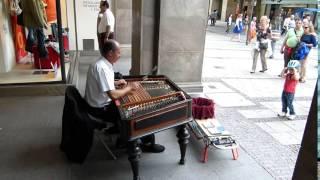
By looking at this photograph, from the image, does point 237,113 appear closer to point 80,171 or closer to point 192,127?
point 192,127

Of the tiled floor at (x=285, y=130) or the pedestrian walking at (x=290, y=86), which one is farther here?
the pedestrian walking at (x=290, y=86)

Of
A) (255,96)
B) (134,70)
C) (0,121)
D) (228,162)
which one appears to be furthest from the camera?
(255,96)

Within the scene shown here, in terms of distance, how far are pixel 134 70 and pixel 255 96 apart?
3.00 metres

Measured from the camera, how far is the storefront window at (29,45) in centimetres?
589

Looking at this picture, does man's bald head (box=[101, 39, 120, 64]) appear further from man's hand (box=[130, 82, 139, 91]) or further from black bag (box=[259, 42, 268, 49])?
black bag (box=[259, 42, 268, 49])

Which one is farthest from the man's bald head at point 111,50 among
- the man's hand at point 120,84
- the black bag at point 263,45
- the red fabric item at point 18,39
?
the black bag at point 263,45

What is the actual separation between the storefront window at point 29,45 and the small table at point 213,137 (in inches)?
126

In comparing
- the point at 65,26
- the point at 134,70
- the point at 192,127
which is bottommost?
the point at 192,127

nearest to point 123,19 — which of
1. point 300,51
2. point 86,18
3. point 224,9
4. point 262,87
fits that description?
point 86,18

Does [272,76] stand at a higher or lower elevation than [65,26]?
lower

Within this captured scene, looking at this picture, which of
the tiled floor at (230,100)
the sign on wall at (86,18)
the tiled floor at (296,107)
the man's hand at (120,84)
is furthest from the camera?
the sign on wall at (86,18)

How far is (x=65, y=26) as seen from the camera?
8914 millimetres

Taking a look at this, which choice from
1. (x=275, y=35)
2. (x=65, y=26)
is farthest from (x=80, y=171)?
(x=275, y=35)

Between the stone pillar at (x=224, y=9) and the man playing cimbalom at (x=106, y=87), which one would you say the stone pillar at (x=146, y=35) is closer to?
the man playing cimbalom at (x=106, y=87)
